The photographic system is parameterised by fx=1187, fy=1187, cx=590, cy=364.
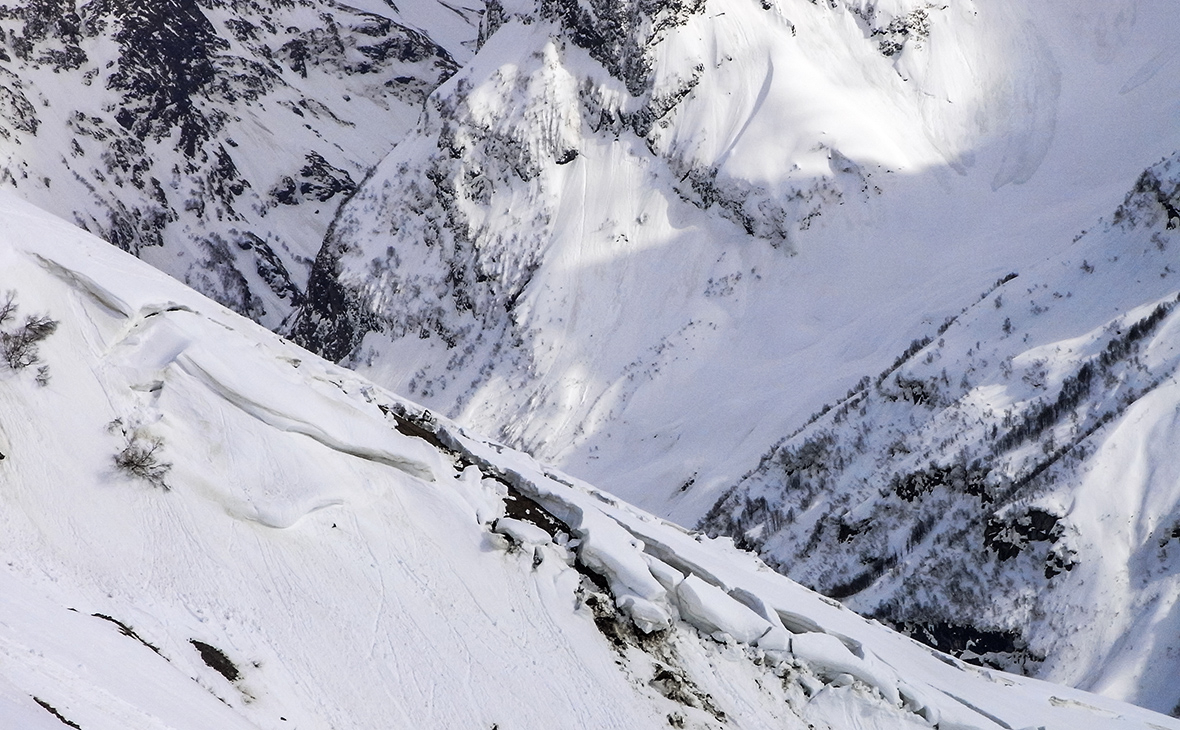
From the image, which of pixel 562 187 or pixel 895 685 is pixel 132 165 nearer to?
pixel 562 187

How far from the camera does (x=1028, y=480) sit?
45.1 metres

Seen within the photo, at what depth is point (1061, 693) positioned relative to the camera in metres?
24.3

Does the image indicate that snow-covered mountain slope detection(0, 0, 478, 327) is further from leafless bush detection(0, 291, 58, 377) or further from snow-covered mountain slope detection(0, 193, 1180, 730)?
leafless bush detection(0, 291, 58, 377)

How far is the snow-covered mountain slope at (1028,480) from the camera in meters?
41.9

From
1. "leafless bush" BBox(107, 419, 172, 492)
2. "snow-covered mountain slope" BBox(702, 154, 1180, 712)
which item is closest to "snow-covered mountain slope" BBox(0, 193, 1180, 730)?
"leafless bush" BBox(107, 419, 172, 492)

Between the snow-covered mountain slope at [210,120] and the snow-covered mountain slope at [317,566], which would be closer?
the snow-covered mountain slope at [317,566]

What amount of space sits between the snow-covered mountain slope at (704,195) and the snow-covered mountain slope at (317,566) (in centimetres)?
4283

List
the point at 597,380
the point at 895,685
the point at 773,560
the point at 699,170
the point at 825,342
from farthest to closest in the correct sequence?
1. the point at 699,170
2. the point at 597,380
3. the point at 825,342
4. the point at 773,560
5. the point at 895,685

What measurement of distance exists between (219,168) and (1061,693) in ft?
339

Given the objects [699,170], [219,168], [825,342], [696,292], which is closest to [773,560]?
[825,342]

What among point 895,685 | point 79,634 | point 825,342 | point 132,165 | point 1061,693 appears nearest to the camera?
point 79,634

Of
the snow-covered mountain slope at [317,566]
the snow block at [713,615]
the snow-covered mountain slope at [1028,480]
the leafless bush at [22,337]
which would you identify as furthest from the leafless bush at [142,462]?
the snow-covered mountain slope at [1028,480]

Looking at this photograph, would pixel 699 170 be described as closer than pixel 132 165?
Yes

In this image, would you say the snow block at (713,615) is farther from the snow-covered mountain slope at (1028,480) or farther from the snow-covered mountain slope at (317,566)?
the snow-covered mountain slope at (1028,480)
